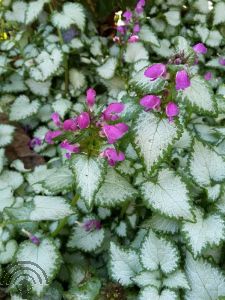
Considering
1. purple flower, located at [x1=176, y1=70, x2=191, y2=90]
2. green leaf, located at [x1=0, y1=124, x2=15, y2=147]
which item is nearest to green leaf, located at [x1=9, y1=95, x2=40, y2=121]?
green leaf, located at [x1=0, y1=124, x2=15, y2=147]

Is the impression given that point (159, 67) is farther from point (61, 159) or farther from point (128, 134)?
point (61, 159)

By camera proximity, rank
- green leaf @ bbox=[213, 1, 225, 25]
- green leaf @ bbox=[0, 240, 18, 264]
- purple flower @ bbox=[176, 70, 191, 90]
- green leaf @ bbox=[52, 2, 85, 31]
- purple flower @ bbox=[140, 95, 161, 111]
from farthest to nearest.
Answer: green leaf @ bbox=[213, 1, 225, 25]
green leaf @ bbox=[52, 2, 85, 31]
green leaf @ bbox=[0, 240, 18, 264]
purple flower @ bbox=[140, 95, 161, 111]
purple flower @ bbox=[176, 70, 191, 90]

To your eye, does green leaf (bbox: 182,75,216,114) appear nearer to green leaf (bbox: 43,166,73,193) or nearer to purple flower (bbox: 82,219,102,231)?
green leaf (bbox: 43,166,73,193)

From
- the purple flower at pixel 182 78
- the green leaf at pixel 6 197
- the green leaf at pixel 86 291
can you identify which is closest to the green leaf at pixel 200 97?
the purple flower at pixel 182 78

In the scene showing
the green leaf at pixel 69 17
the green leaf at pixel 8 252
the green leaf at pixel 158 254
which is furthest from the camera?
the green leaf at pixel 69 17

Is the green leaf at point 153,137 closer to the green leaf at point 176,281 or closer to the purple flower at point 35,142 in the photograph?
the green leaf at point 176,281

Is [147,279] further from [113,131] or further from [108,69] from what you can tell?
[108,69]
